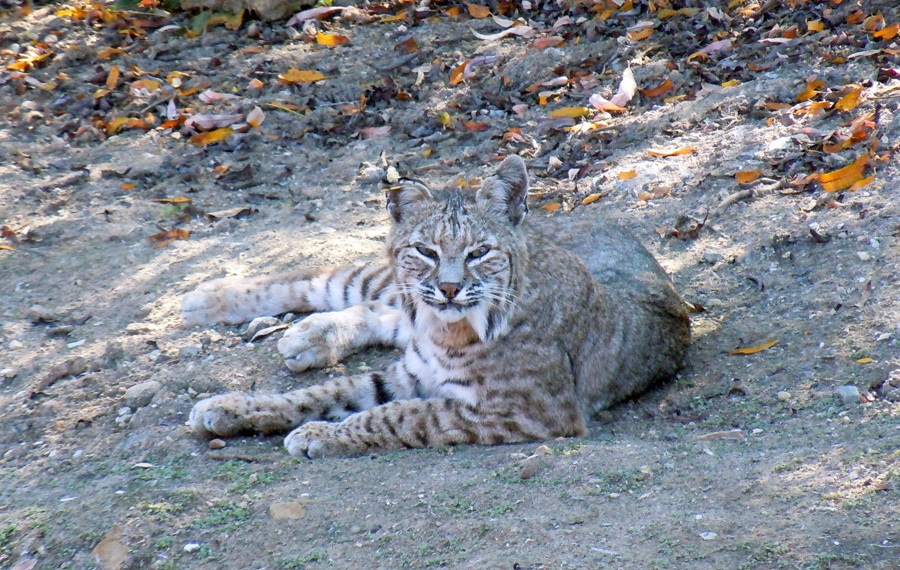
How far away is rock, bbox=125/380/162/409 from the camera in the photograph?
5.40 metres

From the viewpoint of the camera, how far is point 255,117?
29.6 feet

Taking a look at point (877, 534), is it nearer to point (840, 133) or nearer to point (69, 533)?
point (69, 533)

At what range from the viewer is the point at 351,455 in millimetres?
4871

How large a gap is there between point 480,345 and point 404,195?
87 cm

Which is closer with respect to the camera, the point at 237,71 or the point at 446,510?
the point at 446,510

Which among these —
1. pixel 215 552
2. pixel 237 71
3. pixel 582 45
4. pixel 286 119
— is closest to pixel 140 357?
pixel 215 552

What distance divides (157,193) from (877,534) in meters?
6.24

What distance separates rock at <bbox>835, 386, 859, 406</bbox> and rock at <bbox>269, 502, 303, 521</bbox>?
2.60 m

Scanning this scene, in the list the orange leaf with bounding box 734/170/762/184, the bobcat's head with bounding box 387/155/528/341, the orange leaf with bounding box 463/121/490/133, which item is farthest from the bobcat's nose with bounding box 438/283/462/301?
the orange leaf with bounding box 463/121/490/133

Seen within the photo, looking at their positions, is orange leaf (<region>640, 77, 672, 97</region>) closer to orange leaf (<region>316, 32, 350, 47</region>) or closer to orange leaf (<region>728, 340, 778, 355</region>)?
orange leaf (<region>316, 32, 350, 47</region>)

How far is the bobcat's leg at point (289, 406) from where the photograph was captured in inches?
196

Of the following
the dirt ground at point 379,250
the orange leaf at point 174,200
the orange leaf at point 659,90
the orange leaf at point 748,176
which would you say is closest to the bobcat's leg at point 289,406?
the dirt ground at point 379,250

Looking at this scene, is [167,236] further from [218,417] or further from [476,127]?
[218,417]

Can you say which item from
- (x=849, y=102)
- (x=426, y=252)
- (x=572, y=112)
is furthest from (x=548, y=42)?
(x=426, y=252)
